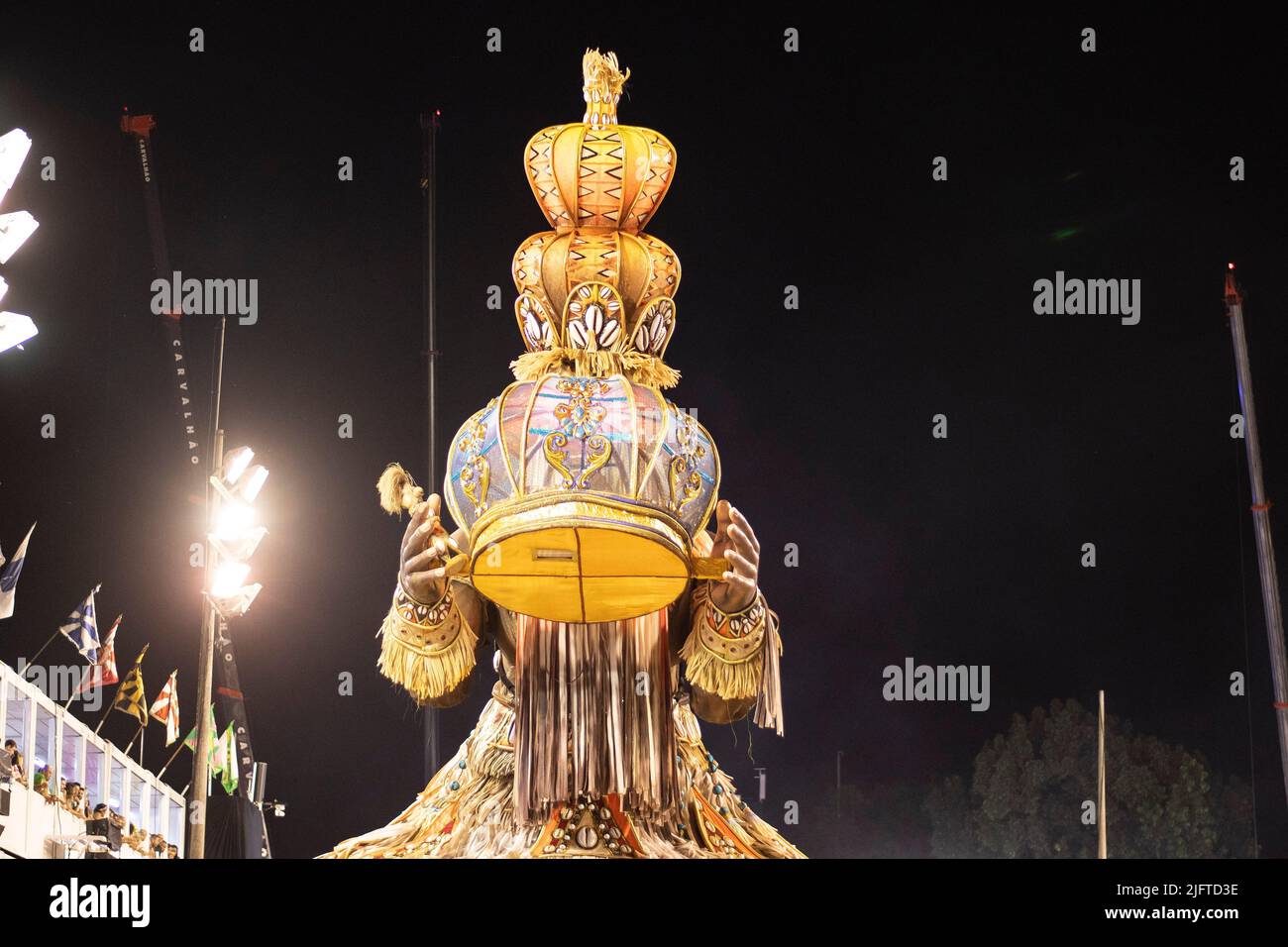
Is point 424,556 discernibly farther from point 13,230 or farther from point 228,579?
point 228,579

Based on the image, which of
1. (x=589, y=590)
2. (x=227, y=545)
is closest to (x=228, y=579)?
(x=227, y=545)

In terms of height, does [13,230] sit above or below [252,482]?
above

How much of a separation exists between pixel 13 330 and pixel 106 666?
387 cm

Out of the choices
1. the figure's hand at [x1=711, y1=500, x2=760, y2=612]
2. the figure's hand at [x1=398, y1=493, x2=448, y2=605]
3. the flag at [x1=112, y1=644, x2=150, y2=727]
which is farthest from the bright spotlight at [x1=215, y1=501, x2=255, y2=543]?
the figure's hand at [x1=711, y1=500, x2=760, y2=612]

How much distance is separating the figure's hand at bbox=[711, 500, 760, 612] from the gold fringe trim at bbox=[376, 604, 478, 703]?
0.85 metres

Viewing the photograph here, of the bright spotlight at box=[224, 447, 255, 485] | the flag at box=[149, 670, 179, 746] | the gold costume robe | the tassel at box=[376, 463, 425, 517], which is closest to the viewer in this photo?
the gold costume robe

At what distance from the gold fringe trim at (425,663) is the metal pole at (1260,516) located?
4.29 meters

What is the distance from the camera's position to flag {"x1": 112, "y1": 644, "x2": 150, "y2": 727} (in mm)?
12203

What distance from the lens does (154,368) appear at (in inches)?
348

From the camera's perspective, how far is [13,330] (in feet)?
26.7

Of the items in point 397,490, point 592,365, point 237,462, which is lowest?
point 397,490

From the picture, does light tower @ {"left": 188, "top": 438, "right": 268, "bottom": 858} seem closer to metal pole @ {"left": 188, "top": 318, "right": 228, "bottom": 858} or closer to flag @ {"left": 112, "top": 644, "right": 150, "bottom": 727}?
metal pole @ {"left": 188, "top": 318, "right": 228, "bottom": 858}

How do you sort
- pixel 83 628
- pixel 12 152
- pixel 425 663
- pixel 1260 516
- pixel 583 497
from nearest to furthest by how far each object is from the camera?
pixel 583 497 < pixel 425 663 < pixel 12 152 < pixel 1260 516 < pixel 83 628

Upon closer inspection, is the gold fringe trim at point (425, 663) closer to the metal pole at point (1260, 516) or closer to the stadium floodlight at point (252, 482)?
the stadium floodlight at point (252, 482)
